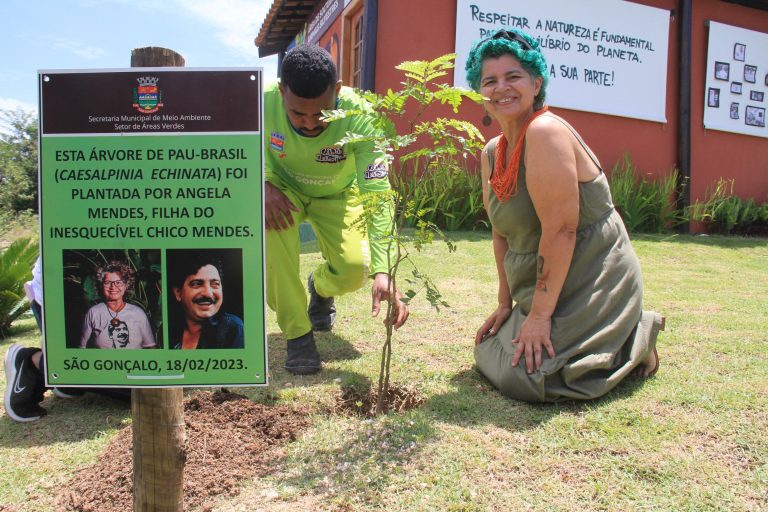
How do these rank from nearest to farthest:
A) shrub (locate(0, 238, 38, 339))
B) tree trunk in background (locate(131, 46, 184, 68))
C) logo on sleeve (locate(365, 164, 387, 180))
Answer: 1. tree trunk in background (locate(131, 46, 184, 68))
2. logo on sleeve (locate(365, 164, 387, 180))
3. shrub (locate(0, 238, 38, 339))

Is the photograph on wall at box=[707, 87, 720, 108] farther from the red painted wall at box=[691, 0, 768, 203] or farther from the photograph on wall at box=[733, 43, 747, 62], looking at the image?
the photograph on wall at box=[733, 43, 747, 62]

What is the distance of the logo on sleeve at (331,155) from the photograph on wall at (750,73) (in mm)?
9440

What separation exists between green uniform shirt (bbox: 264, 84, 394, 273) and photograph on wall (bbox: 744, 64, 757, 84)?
927cm

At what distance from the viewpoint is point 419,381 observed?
2.92 meters

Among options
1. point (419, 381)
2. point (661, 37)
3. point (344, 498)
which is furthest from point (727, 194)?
point (344, 498)

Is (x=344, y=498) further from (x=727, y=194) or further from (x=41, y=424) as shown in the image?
(x=727, y=194)

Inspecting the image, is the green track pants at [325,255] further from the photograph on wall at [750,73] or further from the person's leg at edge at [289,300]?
the photograph on wall at [750,73]

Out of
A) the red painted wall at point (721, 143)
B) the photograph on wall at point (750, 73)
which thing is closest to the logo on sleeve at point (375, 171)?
the red painted wall at point (721, 143)

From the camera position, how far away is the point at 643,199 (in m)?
8.32

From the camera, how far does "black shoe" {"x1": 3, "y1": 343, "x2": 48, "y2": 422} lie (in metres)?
2.58

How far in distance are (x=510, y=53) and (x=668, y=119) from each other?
26.7ft

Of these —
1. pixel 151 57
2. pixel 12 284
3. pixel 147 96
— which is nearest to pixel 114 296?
pixel 147 96

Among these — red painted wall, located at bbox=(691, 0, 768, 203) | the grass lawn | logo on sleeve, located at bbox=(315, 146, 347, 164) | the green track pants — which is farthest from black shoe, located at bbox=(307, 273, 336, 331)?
red painted wall, located at bbox=(691, 0, 768, 203)

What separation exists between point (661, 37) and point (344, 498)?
9.54m
